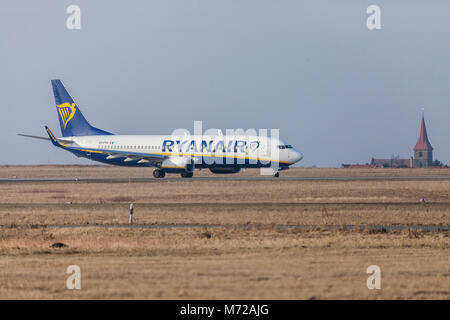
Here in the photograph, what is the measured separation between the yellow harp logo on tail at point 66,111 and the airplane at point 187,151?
341cm

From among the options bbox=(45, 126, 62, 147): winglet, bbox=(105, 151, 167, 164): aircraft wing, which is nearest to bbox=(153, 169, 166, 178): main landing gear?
bbox=(105, 151, 167, 164): aircraft wing

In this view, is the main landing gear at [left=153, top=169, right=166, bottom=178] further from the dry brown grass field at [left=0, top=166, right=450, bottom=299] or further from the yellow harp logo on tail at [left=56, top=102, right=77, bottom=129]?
the dry brown grass field at [left=0, top=166, right=450, bottom=299]

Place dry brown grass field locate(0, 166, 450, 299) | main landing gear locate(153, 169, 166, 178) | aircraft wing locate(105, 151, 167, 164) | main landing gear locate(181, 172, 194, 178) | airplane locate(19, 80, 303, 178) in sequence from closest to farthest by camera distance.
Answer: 1. dry brown grass field locate(0, 166, 450, 299)
2. airplane locate(19, 80, 303, 178)
3. aircraft wing locate(105, 151, 167, 164)
4. main landing gear locate(181, 172, 194, 178)
5. main landing gear locate(153, 169, 166, 178)

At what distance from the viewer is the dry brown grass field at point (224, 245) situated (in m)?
19.6

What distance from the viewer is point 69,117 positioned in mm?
92062

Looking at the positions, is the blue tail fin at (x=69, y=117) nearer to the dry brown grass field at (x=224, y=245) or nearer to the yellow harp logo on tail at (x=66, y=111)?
the yellow harp logo on tail at (x=66, y=111)

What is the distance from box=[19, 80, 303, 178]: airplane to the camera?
80.6 meters

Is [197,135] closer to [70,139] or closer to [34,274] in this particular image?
[70,139]

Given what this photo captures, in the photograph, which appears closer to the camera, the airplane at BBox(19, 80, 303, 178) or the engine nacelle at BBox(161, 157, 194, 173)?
the airplane at BBox(19, 80, 303, 178)

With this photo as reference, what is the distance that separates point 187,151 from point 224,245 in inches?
2052

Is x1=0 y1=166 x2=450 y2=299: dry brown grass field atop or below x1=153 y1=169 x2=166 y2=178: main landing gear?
below

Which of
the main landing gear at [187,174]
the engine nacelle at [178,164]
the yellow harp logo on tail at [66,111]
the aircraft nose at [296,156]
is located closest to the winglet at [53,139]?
the yellow harp logo on tail at [66,111]

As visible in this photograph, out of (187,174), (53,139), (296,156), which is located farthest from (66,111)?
(296,156)
